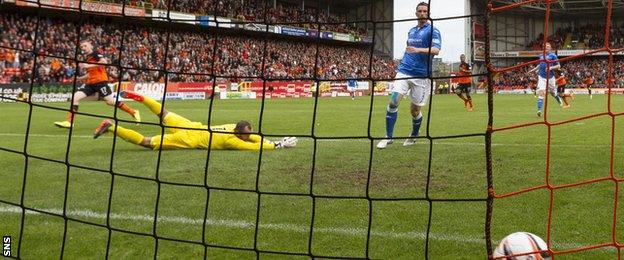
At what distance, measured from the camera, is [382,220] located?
4.08m

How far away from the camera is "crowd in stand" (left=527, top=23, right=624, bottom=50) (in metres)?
46.4

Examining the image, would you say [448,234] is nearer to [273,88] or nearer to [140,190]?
[140,190]

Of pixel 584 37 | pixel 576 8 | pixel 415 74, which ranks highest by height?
pixel 576 8

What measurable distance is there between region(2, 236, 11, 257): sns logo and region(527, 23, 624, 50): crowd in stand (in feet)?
155

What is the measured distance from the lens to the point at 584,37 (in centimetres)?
4788

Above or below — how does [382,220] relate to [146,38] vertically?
below

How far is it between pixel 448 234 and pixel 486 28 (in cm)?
136

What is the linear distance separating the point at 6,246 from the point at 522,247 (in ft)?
9.90

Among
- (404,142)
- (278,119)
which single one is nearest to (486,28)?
(404,142)

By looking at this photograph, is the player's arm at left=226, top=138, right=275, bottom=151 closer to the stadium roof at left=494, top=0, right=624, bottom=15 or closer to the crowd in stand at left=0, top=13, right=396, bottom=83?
the crowd in stand at left=0, top=13, right=396, bottom=83

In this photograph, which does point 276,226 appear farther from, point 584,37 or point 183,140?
point 584,37

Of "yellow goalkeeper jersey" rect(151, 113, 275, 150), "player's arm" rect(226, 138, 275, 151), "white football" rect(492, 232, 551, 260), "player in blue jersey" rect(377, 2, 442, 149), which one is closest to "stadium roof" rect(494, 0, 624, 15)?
"player in blue jersey" rect(377, 2, 442, 149)

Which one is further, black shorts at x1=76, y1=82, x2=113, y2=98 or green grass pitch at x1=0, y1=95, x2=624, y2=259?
black shorts at x1=76, y1=82, x2=113, y2=98

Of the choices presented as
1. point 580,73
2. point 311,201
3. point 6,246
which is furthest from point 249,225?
point 580,73
